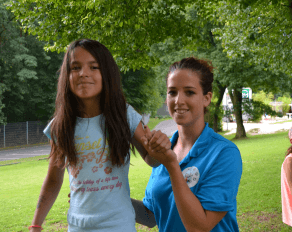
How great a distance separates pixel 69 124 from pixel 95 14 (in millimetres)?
5976

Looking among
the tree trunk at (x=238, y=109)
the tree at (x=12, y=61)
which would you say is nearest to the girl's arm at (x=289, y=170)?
the tree at (x=12, y=61)

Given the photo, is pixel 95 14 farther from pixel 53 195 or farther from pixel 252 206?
pixel 53 195

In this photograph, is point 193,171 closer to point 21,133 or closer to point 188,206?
point 188,206

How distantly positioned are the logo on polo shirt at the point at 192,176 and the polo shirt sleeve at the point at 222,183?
0.04m

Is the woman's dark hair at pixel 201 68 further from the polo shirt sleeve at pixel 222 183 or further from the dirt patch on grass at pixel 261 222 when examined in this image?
the dirt patch on grass at pixel 261 222

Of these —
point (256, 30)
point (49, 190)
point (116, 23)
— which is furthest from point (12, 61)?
point (49, 190)

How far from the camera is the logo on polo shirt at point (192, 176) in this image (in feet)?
6.05

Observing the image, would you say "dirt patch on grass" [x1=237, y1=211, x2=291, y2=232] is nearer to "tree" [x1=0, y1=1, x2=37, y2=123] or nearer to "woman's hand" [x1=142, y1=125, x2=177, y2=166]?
"woman's hand" [x1=142, y1=125, x2=177, y2=166]

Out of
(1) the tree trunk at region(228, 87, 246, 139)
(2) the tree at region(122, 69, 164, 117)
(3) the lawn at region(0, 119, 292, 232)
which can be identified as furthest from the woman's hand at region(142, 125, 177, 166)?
(2) the tree at region(122, 69, 164, 117)

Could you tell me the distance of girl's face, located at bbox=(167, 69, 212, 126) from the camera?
198cm

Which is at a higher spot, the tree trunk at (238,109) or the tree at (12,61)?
the tree at (12,61)

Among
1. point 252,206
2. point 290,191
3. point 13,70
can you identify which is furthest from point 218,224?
point 13,70

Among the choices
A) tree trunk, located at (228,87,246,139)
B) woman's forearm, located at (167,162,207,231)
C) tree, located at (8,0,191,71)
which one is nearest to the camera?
woman's forearm, located at (167,162,207,231)

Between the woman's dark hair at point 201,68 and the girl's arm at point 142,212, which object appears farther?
the girl's arm at point 142,212
